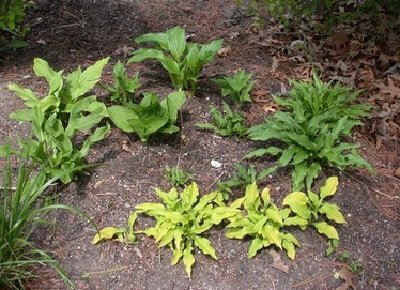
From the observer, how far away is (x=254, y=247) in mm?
3029

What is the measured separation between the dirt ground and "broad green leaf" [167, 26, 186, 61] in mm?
279

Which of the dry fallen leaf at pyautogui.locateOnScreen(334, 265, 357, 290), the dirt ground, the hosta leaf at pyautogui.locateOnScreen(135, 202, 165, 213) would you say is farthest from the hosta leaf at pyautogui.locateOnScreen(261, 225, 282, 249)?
the hosta leaf at pyautogui.locateOnScreen(135, 202, 165, 213)

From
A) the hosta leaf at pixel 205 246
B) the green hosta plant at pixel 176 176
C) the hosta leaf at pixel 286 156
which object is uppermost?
the hosta leaf at pixel 286 156

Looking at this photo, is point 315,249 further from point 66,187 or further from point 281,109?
point 66,187

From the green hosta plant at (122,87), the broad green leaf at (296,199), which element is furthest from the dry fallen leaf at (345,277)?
the green hosta plant at (122,87)

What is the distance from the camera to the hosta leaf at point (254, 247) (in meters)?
3.02

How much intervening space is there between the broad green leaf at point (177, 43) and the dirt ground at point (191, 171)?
0.92 feet

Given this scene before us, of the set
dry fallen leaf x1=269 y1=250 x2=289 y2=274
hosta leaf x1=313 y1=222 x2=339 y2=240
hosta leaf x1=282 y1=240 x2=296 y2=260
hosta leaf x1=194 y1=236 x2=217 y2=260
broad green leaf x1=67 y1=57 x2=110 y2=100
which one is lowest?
dry fallen leaf x1=269 y1=250 x2=289 y2=274

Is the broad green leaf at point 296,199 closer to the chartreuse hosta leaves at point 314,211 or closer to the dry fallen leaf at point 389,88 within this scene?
the chartreuse hosta leaves at point 314,211

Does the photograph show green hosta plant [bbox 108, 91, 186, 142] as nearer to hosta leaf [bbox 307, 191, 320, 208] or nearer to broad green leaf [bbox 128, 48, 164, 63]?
broad green leaf [bbox 128, 48, 164, 63]

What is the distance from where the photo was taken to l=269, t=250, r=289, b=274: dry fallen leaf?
9.91 ft

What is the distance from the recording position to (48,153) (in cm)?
331

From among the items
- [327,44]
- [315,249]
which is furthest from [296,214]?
[327,44]

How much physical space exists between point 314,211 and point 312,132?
0.53m
